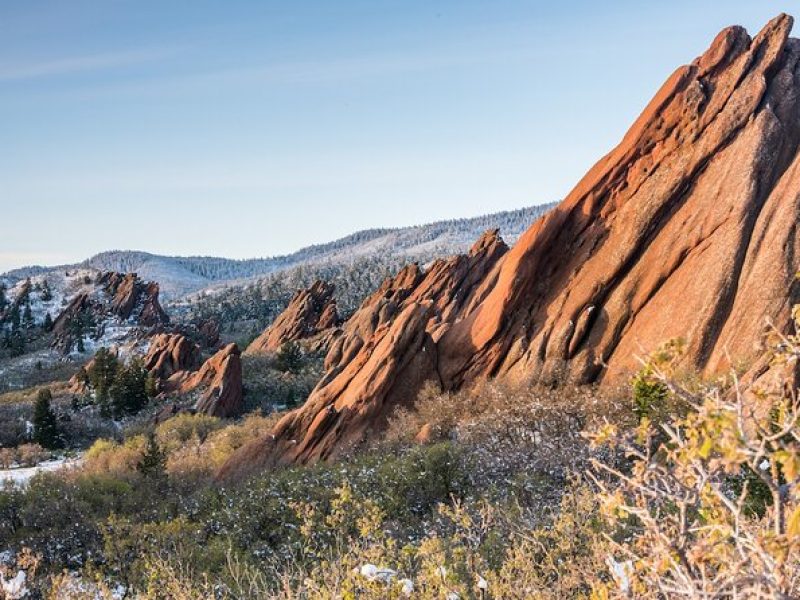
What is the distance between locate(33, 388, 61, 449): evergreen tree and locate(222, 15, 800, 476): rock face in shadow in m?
28.4

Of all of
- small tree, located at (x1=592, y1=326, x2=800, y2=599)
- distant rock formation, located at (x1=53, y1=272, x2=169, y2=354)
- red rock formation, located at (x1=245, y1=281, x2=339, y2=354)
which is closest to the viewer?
small tree, located at (x1=592, y1=326, x2=800, y2=599)

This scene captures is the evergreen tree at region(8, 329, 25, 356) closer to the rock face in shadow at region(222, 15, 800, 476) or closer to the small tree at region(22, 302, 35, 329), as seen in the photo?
the small tree at region(22, 302, 35, 329)

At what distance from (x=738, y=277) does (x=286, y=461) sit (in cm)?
2198

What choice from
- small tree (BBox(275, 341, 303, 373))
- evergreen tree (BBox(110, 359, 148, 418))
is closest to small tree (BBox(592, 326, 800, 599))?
evergreen tree (BBox(110, 359, 148, 418))

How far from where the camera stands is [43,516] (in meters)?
21.1

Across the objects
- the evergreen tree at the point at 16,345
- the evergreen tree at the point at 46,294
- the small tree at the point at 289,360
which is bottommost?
the small tree at the point at 289,360

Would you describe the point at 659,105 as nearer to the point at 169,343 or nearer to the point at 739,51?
the point at 739,51

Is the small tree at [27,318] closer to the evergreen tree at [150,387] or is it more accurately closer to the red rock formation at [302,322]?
the red rock formation at [302,322]

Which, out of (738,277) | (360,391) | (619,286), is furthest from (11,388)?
(738,277)

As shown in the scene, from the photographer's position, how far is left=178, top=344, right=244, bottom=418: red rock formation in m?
50.3

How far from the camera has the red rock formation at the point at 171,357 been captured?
71250mm

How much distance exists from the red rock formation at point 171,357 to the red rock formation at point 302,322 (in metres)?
7.92

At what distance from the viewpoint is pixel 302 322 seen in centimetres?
8581

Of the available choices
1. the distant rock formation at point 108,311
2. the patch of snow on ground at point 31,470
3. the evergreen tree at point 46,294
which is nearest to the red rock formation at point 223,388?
the patch of snow on ground at point 31,470
